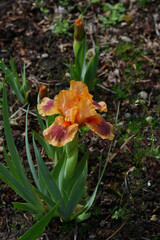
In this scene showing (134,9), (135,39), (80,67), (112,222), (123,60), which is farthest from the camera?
(134,9)

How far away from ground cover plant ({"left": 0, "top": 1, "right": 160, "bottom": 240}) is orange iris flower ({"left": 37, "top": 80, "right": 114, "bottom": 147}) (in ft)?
1.27

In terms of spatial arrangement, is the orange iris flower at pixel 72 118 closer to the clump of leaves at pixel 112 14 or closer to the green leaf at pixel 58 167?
the green leaf at pixel 58 167

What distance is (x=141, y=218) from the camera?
2.03m

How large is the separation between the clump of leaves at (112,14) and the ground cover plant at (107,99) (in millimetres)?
40

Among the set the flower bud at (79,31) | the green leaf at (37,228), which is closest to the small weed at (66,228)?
the green leaf at (37,228)

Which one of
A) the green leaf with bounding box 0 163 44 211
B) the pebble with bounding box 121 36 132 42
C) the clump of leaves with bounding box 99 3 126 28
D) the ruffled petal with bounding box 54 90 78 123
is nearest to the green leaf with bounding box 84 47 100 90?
the pebble with bounding box 121 36 132 42

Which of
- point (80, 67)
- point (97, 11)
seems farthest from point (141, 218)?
point (97, 11)

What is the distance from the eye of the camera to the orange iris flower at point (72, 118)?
145 centimetres

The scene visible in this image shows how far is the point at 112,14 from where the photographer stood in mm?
3541

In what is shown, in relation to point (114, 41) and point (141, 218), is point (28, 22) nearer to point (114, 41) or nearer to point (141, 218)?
point (114, 41)

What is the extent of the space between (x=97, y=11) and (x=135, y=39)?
2.33 ft

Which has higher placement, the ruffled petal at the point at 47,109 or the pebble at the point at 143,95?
the ruffled petal at the point at 47,109

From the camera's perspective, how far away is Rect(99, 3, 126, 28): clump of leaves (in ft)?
11.5

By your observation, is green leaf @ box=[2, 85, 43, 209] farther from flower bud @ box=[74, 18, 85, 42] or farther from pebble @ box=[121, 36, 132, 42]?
pebble @ box=[121, 36, 132, 42]
